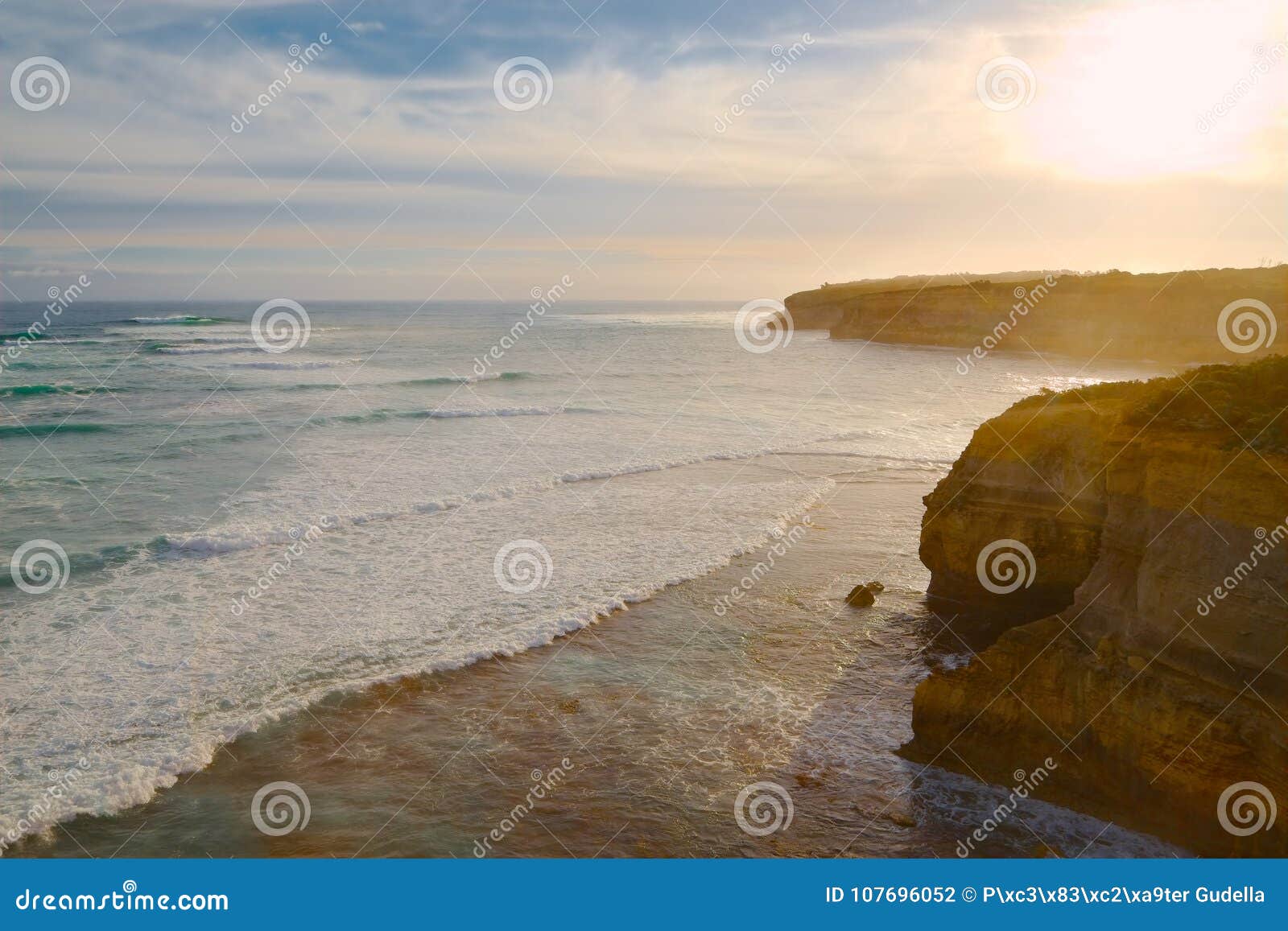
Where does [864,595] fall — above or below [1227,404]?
above

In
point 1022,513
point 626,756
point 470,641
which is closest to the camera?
point 626,756

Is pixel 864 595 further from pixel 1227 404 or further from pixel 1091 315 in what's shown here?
pixel 1091 315

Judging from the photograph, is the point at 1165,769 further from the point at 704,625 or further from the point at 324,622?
the point at 324,622

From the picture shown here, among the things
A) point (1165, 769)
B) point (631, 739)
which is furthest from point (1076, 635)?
point (631, 739)

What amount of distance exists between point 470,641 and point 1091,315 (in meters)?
63.0

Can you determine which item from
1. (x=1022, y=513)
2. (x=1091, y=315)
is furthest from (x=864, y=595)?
(x=1091, y=315)

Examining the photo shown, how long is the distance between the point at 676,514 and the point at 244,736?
1053 centimetres

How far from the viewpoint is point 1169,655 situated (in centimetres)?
754

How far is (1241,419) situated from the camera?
7758 mm

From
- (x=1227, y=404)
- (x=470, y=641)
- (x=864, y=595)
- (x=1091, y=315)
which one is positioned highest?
(x=1091, y=315)

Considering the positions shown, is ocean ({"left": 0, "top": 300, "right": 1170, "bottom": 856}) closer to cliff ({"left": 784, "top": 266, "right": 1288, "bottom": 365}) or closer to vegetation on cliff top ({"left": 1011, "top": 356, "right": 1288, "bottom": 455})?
vegetation on cliff top ({"left": 1011, "top": 356, "right": 1288, "bottom": 455})

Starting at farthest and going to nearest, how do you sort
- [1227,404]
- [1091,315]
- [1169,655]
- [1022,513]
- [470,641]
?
[1091,315]
[470,641]
[1022,513]
[1227,404]
[1169,655]

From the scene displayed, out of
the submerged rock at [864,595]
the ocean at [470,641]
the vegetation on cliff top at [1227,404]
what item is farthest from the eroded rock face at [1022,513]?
the ocean at [470,641]

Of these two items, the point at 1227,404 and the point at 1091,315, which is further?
the point at 1091,315
